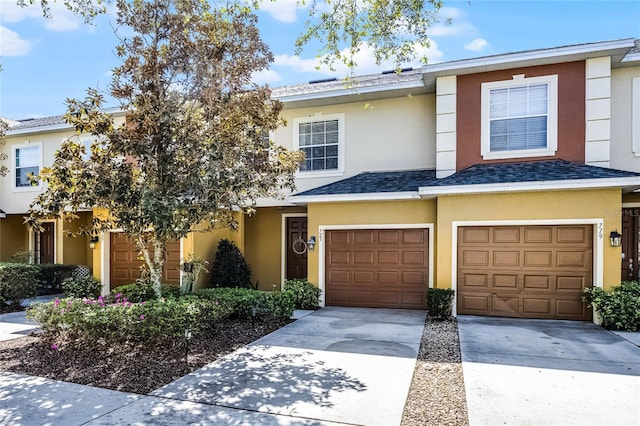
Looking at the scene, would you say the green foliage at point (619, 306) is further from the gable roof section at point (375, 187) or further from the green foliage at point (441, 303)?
the gable roof section at point (375, 187)

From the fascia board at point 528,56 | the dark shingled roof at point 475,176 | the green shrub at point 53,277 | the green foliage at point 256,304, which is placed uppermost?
the fascia board at point 528,56

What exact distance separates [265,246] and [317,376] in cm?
859

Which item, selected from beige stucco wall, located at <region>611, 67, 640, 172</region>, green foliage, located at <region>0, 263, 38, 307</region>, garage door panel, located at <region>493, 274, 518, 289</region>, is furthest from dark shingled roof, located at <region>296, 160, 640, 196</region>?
green foliage, located at <region>0, 263, 38, 307</region>

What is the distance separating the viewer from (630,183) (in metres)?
7.95

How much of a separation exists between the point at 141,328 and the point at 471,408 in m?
5.16

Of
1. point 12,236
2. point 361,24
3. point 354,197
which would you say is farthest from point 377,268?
point 12,236

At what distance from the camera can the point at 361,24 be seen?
6.88 meters

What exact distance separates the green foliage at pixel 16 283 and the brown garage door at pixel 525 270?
1191 centimetres

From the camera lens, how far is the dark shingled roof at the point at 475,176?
8.55 metres

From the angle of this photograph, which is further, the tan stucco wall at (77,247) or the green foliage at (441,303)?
the tan stucco wall at (77,247)

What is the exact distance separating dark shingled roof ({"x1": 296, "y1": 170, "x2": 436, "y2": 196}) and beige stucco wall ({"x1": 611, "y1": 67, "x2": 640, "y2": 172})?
14.4 feet

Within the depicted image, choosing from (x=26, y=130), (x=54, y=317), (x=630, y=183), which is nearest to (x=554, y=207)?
(x=630, y=183)

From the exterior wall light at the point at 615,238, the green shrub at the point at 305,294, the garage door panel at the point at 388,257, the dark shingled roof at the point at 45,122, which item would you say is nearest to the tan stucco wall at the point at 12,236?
the dark shingled roof at the point at 45,122

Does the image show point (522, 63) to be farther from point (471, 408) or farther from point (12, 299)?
point (12, 299)
